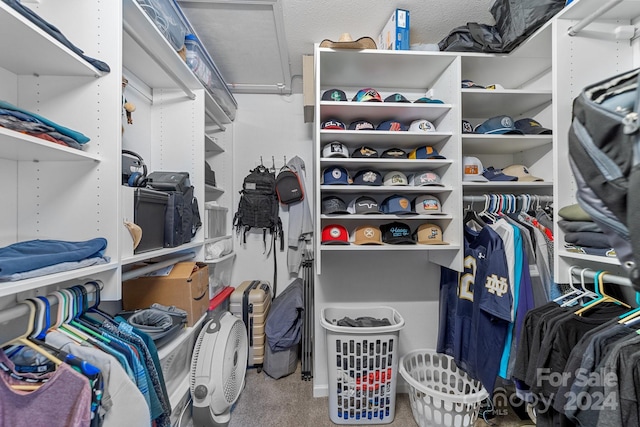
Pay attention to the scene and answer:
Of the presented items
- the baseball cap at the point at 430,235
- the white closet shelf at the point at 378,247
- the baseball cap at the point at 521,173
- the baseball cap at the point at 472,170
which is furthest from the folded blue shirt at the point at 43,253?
the baseball cap at the point at 521,173

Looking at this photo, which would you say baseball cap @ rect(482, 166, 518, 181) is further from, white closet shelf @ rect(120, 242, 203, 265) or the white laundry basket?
white closet shelf @ rect(120, 242, 203, 265)

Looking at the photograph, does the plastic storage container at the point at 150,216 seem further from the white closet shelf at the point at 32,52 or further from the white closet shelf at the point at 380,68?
the white closet shelf at the point at 380,68

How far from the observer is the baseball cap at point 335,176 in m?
1.59

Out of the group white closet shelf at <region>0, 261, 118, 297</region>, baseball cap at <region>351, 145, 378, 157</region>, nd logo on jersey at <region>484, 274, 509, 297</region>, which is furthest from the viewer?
baseball cap at <region>351, 145, 378, 157</region>

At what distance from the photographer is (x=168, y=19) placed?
1.29m

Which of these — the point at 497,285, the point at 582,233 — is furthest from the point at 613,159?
the point at 497,285

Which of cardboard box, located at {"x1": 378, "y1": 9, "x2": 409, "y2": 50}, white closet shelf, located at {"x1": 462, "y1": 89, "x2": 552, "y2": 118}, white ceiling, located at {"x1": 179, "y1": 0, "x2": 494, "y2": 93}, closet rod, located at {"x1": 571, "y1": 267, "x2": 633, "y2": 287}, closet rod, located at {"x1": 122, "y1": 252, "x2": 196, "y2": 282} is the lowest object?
closet rod, located at {"x1": 122, "y1": 252, "x2": 196, "y2": 282}

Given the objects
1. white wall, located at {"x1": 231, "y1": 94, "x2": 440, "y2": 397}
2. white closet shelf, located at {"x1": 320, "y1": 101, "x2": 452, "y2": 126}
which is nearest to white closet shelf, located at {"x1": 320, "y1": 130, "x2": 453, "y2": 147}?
white closet shelf, located at {"x1": 320, "y1": 101, "x2": 452, "y2": 126}

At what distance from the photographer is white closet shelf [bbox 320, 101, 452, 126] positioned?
1.50 metres

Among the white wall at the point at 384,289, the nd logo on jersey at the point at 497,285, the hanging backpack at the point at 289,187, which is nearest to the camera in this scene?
the nd logo on jersey at the point at 497,285

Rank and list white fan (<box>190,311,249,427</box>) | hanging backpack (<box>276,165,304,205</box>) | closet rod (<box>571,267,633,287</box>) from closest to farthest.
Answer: closet rod (<box>571,267,633,287</box>) < white fan (<box>190,311,249,427</box>) < hanging backpack (<box>276,165,304,205</box>)

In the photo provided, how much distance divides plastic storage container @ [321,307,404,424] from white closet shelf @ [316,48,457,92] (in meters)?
1.61

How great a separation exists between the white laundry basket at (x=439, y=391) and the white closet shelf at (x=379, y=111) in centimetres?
161

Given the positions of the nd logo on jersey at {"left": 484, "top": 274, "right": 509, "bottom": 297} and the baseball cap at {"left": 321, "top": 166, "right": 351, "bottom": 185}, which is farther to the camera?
the baseball cap at {"left": 321, "top": 166, "right": 351, "bottom": 185}
